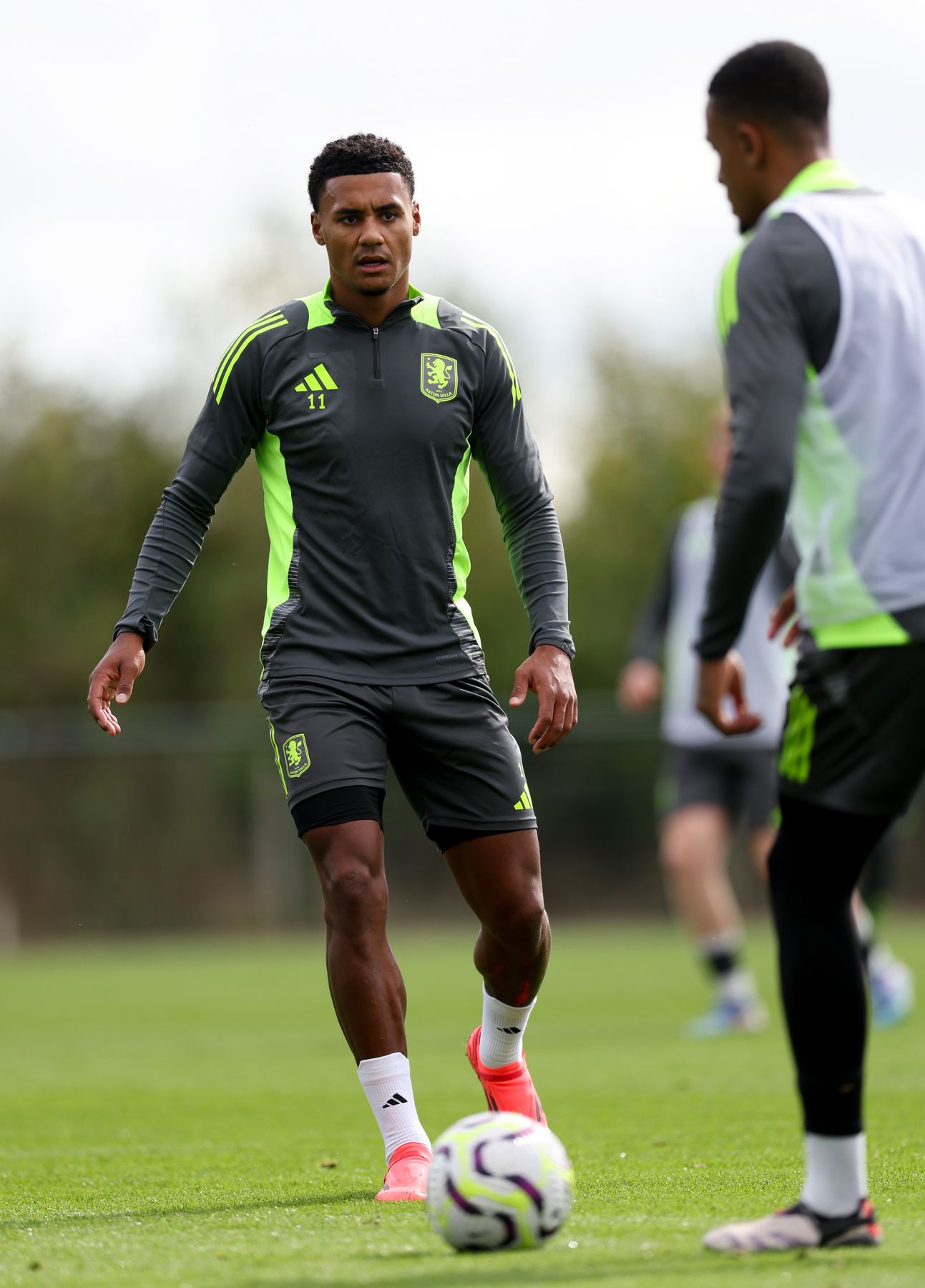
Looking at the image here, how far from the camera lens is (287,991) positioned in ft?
47.9

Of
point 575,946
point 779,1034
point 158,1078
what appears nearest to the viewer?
point 158,1078

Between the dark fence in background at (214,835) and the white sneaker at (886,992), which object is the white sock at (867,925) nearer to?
the white sneaker at (886,992)

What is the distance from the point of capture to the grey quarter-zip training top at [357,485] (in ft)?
16.3

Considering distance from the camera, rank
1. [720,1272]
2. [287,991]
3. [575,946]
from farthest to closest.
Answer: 1. [575,946]
2. [287,991]
3. [720,1272]

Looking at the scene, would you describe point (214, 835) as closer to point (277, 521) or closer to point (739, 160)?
point (277, 521)

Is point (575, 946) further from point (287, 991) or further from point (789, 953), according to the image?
point (789, 953)

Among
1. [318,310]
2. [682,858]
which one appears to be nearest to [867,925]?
[682,858]

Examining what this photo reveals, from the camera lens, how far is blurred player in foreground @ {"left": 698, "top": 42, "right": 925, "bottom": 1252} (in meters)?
3.62

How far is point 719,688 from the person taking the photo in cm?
382

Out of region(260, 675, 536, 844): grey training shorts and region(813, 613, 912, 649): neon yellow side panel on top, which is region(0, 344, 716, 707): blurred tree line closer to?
region(260, 675, 536, 844): grey training shorts

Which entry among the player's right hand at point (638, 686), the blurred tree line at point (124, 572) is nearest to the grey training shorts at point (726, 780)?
the player's right hand at point (638, 686)

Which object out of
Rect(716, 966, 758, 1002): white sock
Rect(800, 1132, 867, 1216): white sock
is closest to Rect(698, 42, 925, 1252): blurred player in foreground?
Rect(800, 1132, 867, 1216): white sock

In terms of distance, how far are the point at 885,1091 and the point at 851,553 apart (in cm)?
397

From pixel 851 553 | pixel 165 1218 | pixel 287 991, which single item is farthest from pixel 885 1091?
pixel 287 991
